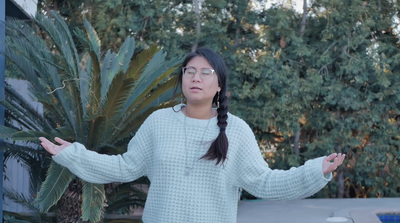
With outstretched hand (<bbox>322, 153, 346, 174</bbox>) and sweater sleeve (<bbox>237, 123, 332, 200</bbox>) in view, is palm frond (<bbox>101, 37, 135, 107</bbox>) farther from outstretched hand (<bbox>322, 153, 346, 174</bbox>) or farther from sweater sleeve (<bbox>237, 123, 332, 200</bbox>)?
outstretched hand (<bbox>322, 153, 346, 174</bbox>)

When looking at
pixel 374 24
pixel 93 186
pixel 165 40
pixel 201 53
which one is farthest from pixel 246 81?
pixel 201 53

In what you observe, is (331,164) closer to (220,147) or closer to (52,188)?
(220,147)

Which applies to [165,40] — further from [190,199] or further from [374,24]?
[190,199]

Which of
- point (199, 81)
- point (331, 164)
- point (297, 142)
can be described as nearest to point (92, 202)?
point (199, 81)

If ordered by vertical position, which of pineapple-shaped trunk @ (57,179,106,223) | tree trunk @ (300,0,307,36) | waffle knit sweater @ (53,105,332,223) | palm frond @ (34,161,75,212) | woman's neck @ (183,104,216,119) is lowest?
pineapple-shaped trunk @ (57,179,106,223)

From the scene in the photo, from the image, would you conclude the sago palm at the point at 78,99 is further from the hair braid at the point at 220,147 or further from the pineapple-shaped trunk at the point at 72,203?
the hair braid at the point at 220,147

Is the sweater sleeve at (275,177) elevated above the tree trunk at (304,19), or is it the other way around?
the tree trunk at (304,19)

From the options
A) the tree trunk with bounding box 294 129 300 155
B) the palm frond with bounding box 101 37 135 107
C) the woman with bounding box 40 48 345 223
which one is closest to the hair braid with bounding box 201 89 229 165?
the woman with bounding box 40 48 345 223

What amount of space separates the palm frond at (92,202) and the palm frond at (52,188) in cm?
18

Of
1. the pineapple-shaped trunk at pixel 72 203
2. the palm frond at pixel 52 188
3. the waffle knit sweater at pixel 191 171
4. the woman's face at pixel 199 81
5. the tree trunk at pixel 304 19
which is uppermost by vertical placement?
the tree trunk at pixel 304 19

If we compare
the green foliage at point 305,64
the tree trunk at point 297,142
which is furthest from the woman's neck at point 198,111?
the tree trunk at point 297,142

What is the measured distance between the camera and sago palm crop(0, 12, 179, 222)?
485 cm

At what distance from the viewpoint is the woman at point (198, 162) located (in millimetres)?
2158

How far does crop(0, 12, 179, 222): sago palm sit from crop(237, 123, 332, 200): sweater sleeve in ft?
8.85
